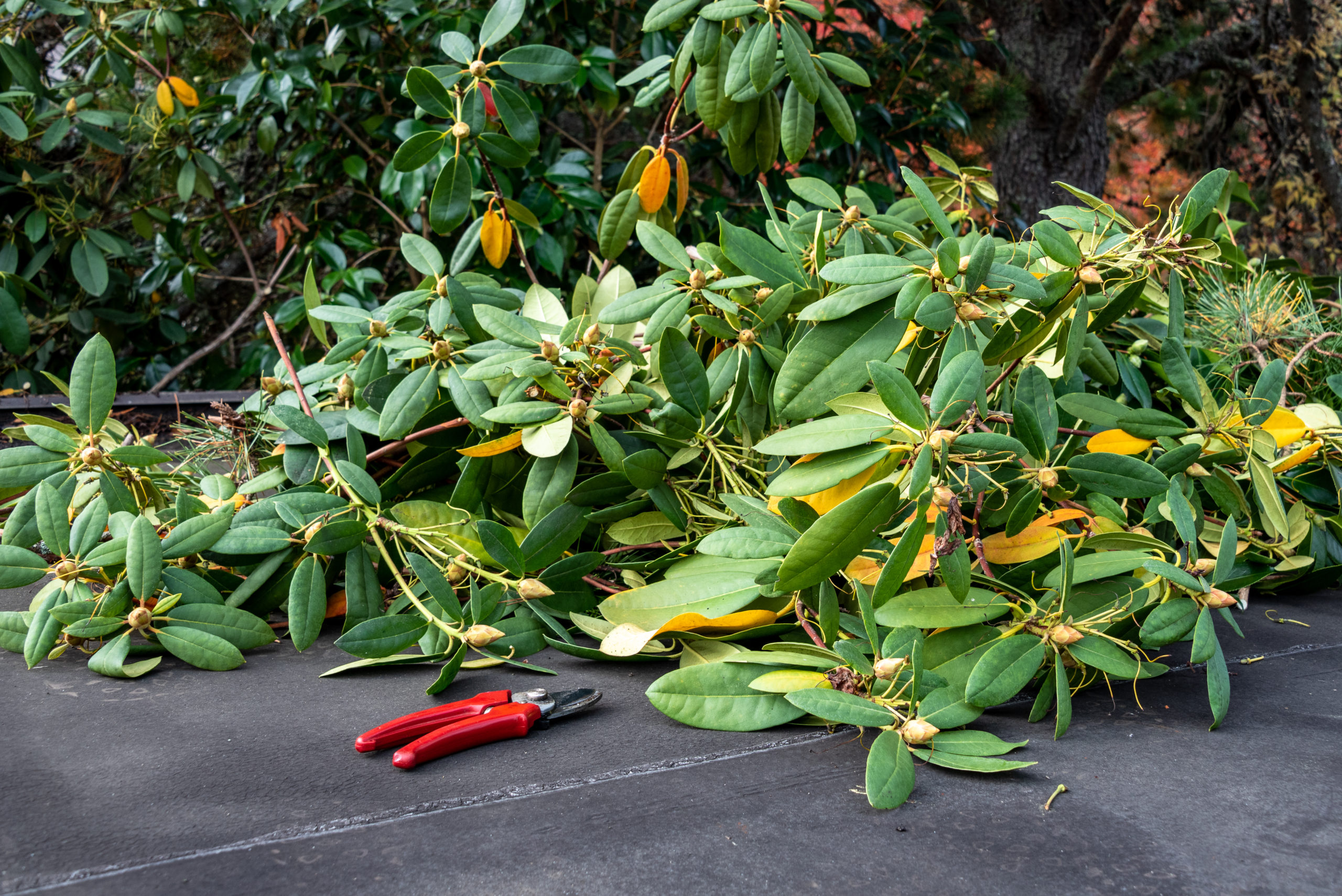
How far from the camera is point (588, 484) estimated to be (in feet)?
2.74

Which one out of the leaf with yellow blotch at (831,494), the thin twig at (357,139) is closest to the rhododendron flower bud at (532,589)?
the leaf with yellow blotch at (831,494)

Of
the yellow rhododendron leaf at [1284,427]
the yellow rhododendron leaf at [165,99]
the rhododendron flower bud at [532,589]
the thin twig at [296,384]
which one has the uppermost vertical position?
the yellow rhododendron leaf at [165,99]

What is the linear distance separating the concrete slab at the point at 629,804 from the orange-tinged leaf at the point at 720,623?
8cm

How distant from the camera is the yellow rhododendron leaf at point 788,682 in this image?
2.06 feet

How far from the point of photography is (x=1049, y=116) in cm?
319

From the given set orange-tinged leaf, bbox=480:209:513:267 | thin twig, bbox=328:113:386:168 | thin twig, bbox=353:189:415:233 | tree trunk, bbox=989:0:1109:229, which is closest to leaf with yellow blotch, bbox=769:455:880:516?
orange-tinged leaf, bbox=480:209:513:267

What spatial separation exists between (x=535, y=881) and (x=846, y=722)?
252 millimetres

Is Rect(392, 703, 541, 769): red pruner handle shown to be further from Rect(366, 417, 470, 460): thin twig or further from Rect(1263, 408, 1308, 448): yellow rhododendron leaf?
Rect(1263, 408, 1308, 448): yellow rhododendron leaf

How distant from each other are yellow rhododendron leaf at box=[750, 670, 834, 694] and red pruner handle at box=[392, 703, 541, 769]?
0.57 feet

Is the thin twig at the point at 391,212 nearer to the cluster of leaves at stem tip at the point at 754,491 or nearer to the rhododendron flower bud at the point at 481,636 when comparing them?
the cluster of leaves at stem tip at the point at 754,491

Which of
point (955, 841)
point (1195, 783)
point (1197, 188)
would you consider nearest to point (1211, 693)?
point (1195, 783)

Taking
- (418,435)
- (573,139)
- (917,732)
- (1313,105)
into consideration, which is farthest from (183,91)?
(1313,105)

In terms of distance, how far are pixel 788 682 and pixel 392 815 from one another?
0.97 feet

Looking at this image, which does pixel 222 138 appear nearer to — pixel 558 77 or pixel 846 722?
pixel 558 77
